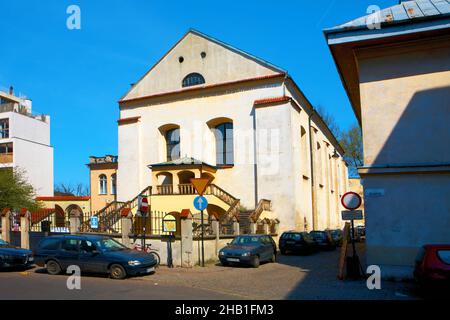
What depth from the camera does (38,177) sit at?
6003 centimetres

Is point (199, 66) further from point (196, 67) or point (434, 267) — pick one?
point (434, 267)

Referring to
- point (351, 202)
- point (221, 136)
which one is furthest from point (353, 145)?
point (351, 202)

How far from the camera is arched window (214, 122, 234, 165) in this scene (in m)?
35.1

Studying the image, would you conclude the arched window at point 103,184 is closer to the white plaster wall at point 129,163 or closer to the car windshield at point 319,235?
the white plaster wall at point 129,163

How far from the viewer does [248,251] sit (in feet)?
60.6

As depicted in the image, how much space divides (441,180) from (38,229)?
19282 millimetres

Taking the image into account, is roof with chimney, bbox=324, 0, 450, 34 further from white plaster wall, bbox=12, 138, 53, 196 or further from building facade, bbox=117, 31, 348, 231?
white plaster wall, bbox=12, 138, 53, 196

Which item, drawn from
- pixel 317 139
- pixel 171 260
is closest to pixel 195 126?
pixel 317 139

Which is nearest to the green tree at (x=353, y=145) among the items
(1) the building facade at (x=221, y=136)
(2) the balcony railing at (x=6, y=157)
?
(1) the building facade at (x=221, y=136)

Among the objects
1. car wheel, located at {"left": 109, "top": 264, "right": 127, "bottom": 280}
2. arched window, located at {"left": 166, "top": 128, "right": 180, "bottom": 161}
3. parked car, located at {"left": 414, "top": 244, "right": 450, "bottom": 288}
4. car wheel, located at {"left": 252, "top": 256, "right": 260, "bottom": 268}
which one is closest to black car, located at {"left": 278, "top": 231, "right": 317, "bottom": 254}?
car wheel, located at {"left": 252, "top": 256, "right": 260, "bottom": 268}

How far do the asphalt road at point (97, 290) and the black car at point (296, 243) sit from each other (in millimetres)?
11899

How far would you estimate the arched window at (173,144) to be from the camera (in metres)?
37.1

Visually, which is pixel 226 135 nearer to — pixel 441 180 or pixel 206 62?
pixel 206 62

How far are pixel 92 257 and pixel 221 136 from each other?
863 inches
